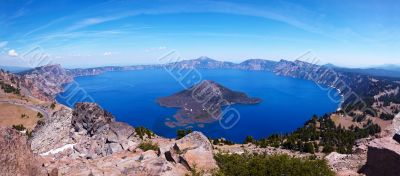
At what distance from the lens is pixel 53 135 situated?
5844cm

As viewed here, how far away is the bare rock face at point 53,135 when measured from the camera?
55000 millimetres

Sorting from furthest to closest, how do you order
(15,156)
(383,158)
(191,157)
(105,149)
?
1. (105,149)
2. (191,157)
3. (383,158)
4. (15,156)

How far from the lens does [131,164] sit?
25.1 metres

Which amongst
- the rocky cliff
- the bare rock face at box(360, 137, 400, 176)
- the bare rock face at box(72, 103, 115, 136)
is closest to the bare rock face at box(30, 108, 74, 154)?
the rocky cliff

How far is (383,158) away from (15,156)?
20221 millimetres

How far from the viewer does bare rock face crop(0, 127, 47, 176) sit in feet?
53.7

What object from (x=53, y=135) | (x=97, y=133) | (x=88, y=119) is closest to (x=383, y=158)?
(x=97, y=133)

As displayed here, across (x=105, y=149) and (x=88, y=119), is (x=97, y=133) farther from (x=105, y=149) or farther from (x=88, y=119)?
(x=105, y=149)

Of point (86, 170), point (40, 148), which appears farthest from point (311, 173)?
point (40, 148)

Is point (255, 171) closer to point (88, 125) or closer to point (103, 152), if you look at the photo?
point (103, 152)

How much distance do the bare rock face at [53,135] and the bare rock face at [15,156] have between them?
3788 cm

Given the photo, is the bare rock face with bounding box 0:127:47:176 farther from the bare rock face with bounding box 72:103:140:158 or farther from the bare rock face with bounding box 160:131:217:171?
the bare rock face with bounding box 72:103:140:158

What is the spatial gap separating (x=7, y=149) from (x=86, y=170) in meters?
8.03

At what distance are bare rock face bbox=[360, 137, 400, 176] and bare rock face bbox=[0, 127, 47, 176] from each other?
64.1ft
